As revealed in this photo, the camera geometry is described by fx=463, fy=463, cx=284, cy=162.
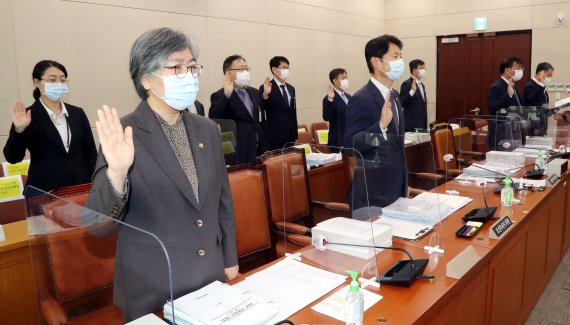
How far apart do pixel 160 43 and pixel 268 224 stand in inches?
48.7

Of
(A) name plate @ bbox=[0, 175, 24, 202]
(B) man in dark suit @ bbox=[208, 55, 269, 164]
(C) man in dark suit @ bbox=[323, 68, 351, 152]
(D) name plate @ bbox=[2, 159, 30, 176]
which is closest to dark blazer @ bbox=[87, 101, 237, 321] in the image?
(A) name plate @ bbox=[0, 175, 24, 202]

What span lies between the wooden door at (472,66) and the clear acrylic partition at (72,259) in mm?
7976

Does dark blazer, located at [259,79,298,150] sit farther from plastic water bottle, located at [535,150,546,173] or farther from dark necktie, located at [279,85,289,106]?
plastic water bottle, located at [535,150,546,173]

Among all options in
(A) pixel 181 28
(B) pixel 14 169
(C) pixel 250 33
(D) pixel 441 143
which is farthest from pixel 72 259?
(C) pixel 250 33

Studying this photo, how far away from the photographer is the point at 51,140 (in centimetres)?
296

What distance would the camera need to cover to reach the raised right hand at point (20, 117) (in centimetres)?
281

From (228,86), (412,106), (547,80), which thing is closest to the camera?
(228,86)

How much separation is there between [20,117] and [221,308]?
220cm

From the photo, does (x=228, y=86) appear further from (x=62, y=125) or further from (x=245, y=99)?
(x=62, y=125)

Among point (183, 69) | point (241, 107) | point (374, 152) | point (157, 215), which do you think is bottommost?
point (157, 215)

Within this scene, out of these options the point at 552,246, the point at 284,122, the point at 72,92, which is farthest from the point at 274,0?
the point at 552,246

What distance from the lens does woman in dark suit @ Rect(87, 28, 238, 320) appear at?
4.27 feet

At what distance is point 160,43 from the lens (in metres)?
1.47

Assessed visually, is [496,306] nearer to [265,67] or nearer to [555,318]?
[555,318]
